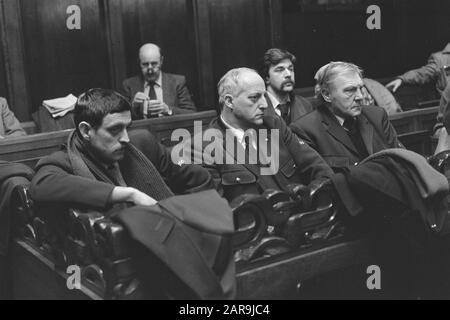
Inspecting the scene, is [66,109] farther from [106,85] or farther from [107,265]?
[107,265]

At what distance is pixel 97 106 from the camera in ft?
9.48

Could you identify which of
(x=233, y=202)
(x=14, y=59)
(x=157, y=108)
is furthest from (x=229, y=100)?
(x=14, y=59)

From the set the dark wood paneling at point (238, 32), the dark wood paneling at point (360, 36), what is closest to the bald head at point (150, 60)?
the dark wood paneling at point (238, 32)

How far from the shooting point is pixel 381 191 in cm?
262

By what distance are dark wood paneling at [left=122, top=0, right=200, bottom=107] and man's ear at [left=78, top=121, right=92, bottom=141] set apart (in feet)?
12.3

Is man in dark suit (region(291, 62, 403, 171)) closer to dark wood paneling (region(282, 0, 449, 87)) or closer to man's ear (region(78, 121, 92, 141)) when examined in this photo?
man's ear (region(78, 121, 92, 141))

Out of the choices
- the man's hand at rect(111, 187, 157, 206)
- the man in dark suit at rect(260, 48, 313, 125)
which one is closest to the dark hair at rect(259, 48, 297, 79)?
the man in dark suit at rect(260, 48, 313, 125)

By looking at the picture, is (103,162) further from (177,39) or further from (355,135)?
(177,39)

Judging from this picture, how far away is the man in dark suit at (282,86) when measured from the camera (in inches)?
204

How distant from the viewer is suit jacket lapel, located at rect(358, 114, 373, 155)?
12.1ft

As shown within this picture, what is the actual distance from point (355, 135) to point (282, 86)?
1.53m

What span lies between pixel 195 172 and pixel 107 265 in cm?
100
